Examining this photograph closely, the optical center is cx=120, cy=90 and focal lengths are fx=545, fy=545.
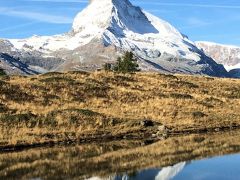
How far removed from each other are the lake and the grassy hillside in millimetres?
4015

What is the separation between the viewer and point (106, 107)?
4988 cm

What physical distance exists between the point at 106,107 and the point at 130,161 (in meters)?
22.4

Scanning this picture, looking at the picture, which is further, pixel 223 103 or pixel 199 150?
pixel 223 103

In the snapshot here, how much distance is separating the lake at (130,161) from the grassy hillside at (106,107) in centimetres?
401

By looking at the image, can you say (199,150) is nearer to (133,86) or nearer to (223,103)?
(223,103)

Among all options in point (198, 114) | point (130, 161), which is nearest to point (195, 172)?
point (130, 161)

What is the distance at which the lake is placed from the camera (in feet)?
78.5

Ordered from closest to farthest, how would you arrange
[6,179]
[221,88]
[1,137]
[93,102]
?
[6,179] → [1,137] → [93,102] → [221,88]

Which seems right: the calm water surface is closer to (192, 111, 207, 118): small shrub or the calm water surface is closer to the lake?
Answer: the lake

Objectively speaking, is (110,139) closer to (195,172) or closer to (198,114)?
(195,172)

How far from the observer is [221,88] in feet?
242

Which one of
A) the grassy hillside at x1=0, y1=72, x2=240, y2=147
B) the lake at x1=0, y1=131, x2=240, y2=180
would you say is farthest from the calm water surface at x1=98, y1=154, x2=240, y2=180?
the grassy hillside at x1=0, y1=72, x2=240, y2=147

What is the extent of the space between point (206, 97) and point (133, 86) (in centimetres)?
977

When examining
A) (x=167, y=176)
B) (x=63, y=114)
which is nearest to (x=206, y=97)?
(x=63, y=114)
